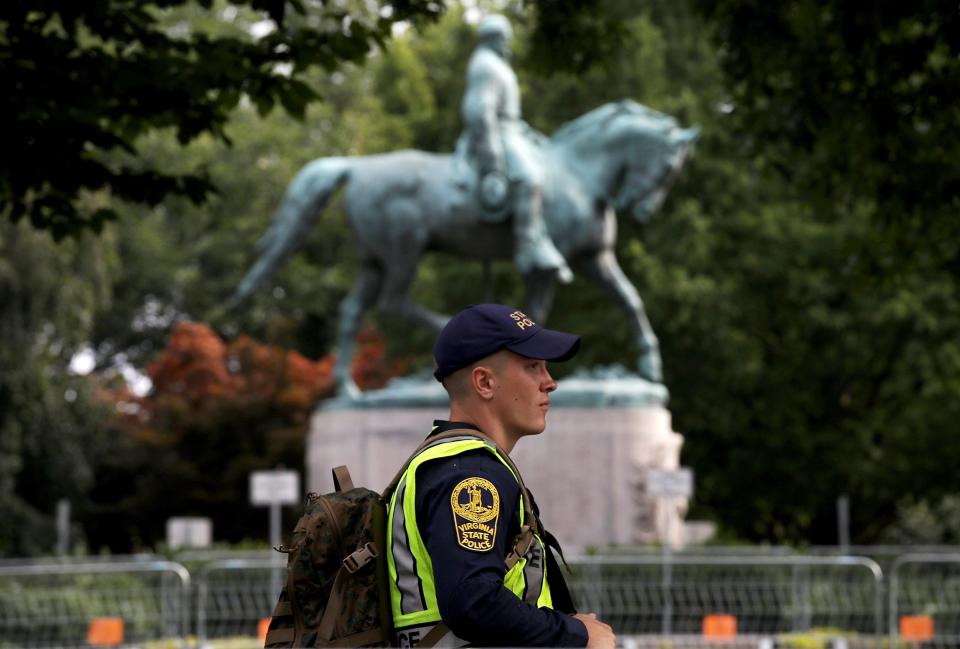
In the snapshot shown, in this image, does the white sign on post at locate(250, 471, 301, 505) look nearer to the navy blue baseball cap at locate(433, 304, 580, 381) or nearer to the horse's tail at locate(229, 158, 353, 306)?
the horse's tail at locate(229, 158, 353, 306)

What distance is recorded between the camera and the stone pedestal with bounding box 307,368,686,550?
21.0m

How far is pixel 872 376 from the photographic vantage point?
32.9m

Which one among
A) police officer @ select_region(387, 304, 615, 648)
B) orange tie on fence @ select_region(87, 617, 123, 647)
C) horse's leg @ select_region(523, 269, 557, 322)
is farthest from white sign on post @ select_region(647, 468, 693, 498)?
police officer @ select_region(387, 304, 615, 648)

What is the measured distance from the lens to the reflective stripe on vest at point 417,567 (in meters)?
3.53

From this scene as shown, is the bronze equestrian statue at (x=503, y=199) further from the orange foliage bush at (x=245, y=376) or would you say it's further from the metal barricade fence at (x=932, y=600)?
the orange foliage bush at (x=245, y=376)

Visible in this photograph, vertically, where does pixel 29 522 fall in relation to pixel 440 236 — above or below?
below

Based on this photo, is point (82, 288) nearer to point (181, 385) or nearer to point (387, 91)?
point (181, 385)

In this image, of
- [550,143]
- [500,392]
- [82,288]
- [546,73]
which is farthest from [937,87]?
[82,288]

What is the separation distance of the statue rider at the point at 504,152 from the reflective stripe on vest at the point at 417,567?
15.9 meters

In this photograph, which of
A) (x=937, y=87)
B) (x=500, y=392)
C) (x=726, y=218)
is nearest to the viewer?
(x=500, y=392)

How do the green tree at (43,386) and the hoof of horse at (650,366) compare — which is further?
the green tree at (43,386)

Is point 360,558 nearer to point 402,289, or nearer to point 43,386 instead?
point 402,289

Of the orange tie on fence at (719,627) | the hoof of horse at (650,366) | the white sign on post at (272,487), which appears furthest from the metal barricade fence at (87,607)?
the hoof of horse at (650,366)

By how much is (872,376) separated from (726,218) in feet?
12.3
